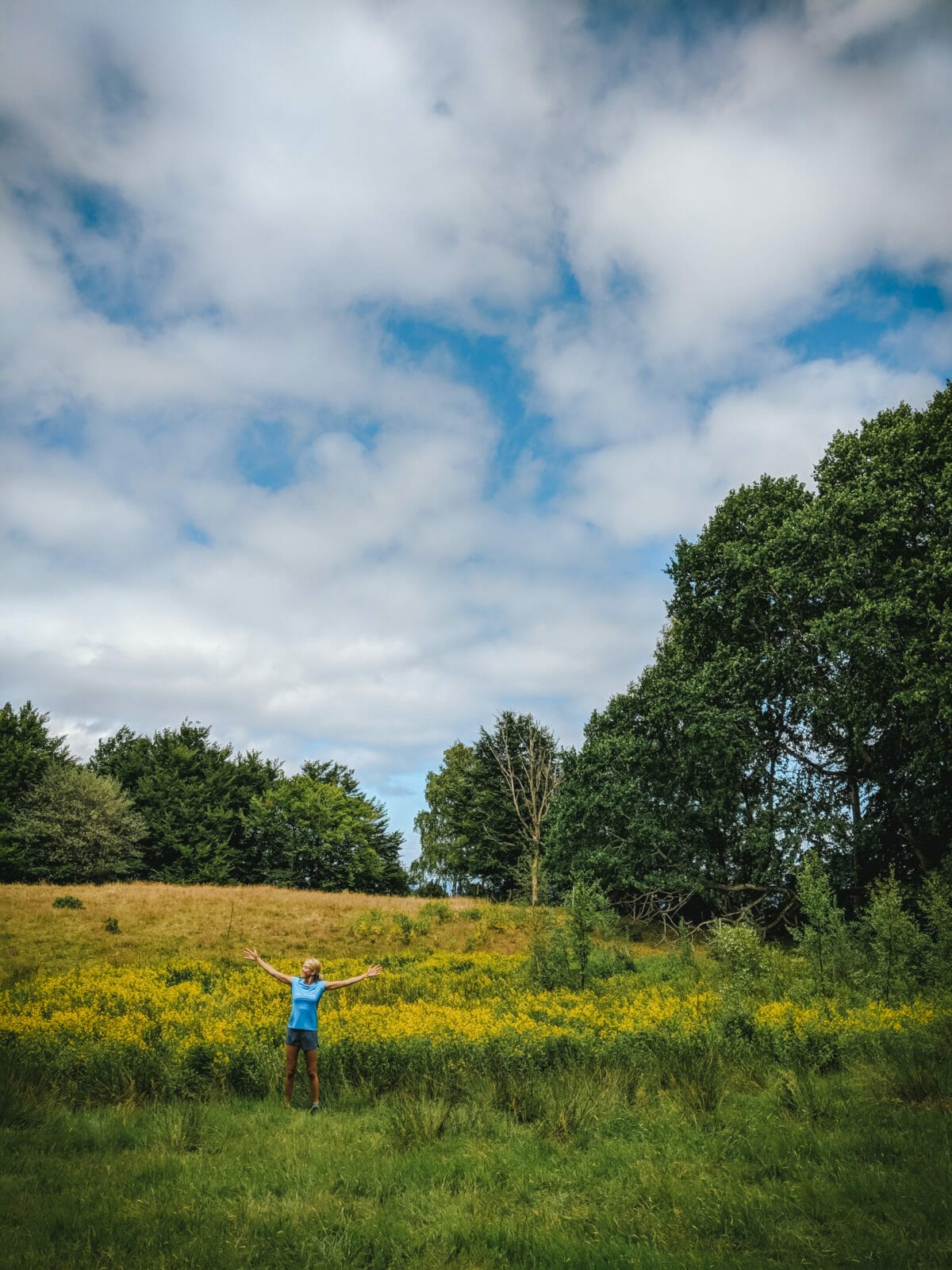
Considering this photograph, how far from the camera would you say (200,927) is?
2302 cm

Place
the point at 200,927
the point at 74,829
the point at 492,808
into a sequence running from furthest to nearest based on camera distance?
the point at 492,808 < the point at 74,829 < the point at 200,927

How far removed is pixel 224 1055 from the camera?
9.38m

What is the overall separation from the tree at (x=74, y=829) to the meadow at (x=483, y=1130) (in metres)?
32.9

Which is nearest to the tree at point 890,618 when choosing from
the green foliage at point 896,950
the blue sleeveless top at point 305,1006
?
the green foliage at point 896,950

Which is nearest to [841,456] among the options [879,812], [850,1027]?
[879,812]

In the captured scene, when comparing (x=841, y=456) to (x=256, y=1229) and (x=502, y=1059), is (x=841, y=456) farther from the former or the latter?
(x=256, y=1229)

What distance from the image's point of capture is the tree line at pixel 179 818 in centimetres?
4403

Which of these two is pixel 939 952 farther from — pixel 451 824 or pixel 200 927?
pixel 451 824

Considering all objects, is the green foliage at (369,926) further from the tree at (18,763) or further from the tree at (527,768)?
the tree at (18,763)

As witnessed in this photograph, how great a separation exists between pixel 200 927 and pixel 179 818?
3342 centimetres

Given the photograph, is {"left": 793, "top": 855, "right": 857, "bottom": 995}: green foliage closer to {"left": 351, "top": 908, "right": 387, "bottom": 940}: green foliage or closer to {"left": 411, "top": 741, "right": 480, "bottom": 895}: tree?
{"left": 351, "top": 908, "right": 387, "bottom": 940}: green foliage

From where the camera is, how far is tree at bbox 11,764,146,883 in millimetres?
43219

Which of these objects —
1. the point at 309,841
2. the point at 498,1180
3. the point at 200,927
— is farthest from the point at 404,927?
the point at 309,841

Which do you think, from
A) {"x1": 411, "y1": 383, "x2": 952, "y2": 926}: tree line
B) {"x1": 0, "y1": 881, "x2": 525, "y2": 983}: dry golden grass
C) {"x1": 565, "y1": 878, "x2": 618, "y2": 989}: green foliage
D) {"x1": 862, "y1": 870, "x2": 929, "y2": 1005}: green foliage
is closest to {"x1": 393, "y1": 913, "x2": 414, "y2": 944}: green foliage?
{"x1": 0, "y1": 881, "x2": 525, "y2": 983}: dry golden grass
